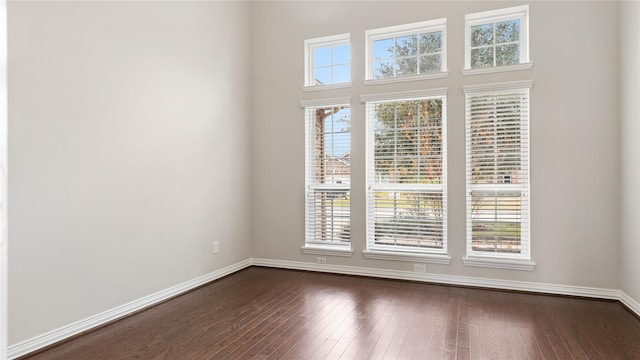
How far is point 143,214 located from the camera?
3332 millimetres

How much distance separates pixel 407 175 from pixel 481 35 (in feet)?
5.54

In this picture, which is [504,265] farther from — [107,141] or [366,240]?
[107,141]

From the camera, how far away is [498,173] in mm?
3850

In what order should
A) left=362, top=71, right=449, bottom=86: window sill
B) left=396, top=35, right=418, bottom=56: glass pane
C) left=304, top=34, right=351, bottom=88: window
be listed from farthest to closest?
left=304, top=34, right=351, bottom=88: window → left=396, top=35, right=418, bottom=56: glass pane → left=362, top=71, right=449, bottom=86: window sill

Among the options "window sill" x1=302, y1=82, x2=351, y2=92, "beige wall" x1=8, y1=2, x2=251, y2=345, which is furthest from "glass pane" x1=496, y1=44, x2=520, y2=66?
"beige wall" x1=8, y1=2, x2=251, y2=345

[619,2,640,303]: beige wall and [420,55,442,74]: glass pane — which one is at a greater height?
[420,55,442,74]: glass pane

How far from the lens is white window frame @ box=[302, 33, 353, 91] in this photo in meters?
4.53

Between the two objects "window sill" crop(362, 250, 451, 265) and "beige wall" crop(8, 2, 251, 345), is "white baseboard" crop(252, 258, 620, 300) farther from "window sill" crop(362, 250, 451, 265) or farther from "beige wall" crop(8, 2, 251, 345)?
"beige wall" crop(8, 2, 251, 345)

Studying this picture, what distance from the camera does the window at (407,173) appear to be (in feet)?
13.5

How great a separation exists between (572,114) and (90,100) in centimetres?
426

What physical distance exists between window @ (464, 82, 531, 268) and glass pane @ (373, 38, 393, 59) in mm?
1015

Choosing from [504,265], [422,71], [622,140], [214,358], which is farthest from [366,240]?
[622,140]

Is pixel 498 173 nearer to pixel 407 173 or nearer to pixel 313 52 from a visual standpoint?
pixel 407 173

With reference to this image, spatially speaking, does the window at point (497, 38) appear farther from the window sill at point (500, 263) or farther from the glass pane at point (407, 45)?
the window sill at point (500, 263)
